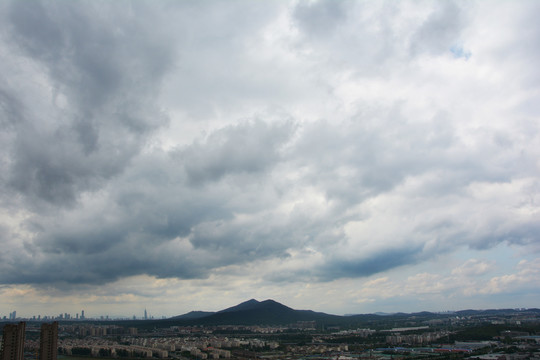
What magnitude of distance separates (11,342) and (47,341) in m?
6.48

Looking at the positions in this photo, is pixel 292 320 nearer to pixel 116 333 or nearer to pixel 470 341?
pixel 116 333

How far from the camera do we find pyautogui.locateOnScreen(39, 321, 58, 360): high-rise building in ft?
144

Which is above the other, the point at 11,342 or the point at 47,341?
the point at 11,342

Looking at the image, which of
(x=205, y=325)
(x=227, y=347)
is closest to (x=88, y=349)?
(x=227, y=347)

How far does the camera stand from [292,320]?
18988 cm

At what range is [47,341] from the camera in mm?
44219

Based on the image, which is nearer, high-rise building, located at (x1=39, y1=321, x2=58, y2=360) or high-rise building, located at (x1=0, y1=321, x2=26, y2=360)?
high-rise building, located at (x1=0, y1=321, x2=26, y2=360)

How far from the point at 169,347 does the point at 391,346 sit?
132 feet

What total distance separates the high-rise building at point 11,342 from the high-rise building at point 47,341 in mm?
5159

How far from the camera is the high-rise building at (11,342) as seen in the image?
1486 inches

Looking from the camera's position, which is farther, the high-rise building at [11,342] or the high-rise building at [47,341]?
the high-rise building at [47,341]

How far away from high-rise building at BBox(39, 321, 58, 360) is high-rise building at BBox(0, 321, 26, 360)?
5159 millimetres

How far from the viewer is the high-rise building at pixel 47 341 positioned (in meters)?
43.9

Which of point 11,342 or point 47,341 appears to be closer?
point 11,342
